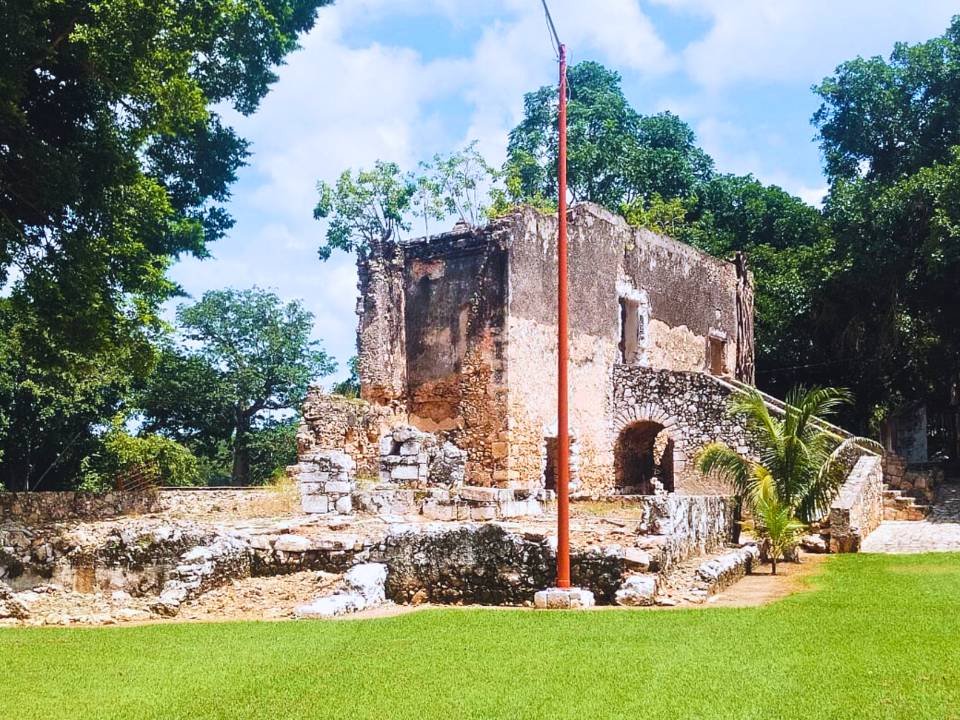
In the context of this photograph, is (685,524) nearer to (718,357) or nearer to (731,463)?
(731,463)

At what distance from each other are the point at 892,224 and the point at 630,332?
7005mm

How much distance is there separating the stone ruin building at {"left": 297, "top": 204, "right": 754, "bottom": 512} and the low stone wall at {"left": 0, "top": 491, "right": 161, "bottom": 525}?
4214mm

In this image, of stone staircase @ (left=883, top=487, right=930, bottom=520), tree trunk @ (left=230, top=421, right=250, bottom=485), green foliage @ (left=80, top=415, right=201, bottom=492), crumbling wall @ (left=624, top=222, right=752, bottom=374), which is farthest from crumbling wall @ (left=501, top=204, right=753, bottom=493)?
tree trunk @ (left=230, top=421, right=250, bottom=485)

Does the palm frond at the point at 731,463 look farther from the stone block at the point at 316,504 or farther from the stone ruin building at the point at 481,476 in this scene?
the stone block at the point at 316,504

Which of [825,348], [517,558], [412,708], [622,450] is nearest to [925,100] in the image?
[825,348]

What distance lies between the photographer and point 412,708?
6273mm

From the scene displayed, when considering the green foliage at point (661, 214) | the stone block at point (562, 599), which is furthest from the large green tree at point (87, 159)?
the green foliage at point (661, 214)

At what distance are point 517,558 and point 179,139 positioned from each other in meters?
17.8

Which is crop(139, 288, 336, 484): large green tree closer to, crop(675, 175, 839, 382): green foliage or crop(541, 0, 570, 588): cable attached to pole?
crop(675, 175, 839, 382): green foliage

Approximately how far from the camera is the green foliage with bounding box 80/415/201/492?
84.8ft

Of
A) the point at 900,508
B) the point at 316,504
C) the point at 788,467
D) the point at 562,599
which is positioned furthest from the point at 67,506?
the point at 900,508

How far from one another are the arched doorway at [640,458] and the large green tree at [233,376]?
1453 centimetres

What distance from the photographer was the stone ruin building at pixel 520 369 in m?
20.0

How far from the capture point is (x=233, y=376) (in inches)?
1382
